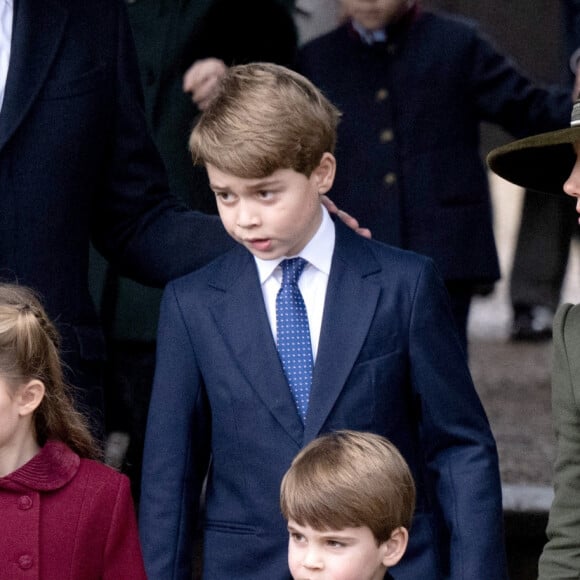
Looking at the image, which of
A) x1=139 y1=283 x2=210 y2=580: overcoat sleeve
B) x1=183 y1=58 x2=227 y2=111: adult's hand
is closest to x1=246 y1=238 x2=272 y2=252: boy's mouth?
x1=139 y1=283 x2=210 y2=580: overcoat sleeve

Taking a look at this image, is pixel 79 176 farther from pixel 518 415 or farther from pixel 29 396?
pixel 518 415

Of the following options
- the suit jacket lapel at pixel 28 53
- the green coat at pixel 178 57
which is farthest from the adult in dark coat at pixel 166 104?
the suit jacket lapel at pixel 28 53

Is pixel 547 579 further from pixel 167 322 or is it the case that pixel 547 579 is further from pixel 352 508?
pixel 167 322

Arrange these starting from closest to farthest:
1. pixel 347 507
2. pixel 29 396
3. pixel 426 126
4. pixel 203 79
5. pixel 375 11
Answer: pixel 347 507 → pixel 29 396 → pixel 203 79 → pixel 375 11 → pixel 426 126

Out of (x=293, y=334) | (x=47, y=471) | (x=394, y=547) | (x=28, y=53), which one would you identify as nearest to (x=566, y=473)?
(x=394, y=547)

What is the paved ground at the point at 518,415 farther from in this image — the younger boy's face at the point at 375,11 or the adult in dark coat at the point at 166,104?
the younger boy's face at the point at 375,11

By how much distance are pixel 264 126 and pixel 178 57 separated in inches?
58.9

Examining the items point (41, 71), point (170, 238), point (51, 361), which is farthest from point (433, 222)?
point (51, 361)

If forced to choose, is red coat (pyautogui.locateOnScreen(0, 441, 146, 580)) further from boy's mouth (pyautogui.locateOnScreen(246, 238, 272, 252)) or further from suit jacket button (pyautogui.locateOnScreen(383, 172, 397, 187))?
suit jacket button (pyautogui.locateOnScreen(383, 172, 397, 187))

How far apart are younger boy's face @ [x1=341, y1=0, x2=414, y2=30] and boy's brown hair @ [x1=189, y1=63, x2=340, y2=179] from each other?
4.99ft

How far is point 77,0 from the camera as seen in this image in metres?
4.07

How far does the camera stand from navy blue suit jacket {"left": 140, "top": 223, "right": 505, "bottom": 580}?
11.9ft

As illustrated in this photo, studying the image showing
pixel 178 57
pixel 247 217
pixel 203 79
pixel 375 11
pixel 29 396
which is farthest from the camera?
pixel 375 11

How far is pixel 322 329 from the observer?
144 inches
